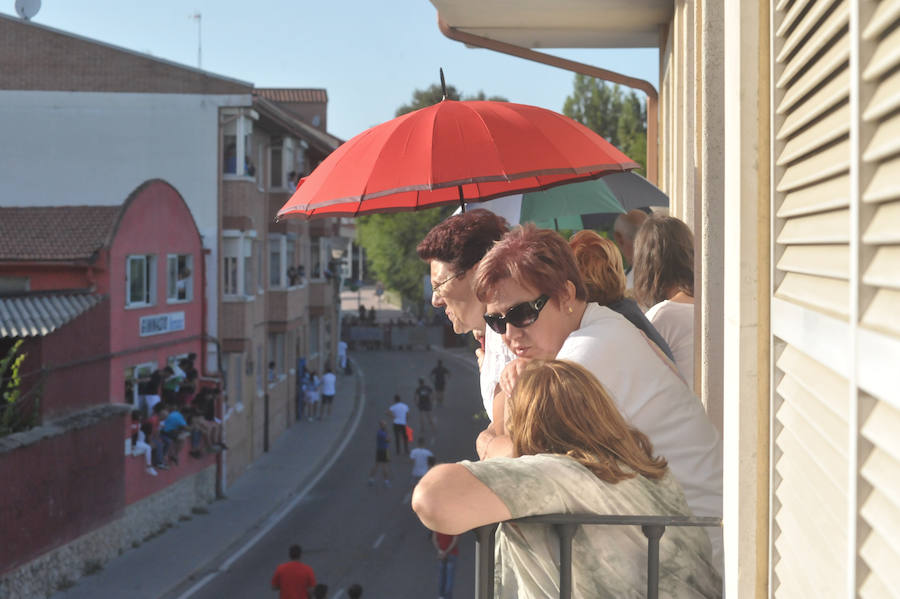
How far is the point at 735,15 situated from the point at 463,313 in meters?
2.09

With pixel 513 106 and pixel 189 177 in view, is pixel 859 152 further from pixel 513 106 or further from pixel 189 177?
pixel 189 177

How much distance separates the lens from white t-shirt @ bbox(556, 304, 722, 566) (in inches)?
127

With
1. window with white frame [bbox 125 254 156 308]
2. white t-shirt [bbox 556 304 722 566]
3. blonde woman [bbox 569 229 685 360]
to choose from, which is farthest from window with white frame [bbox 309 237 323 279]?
white t-shirt [bbox 556 304 722 566]

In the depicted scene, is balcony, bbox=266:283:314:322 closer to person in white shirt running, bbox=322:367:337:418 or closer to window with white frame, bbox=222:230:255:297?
person in white shirt running, bbox=322:367:337:418

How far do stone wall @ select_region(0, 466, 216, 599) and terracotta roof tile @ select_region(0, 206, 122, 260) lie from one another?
5032 millimetres

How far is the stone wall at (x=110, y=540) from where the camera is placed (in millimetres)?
17422

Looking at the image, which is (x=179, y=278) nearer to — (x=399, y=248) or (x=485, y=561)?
(x=485, y=561)

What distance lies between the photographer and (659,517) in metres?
2.77

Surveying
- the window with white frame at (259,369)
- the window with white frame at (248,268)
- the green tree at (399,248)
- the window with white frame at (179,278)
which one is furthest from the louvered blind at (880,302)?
the green tree at (399,248)

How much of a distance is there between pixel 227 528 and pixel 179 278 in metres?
5.97

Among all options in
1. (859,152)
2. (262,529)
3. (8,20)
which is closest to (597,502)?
(859,152)

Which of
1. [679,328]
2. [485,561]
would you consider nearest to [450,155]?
[679,328]

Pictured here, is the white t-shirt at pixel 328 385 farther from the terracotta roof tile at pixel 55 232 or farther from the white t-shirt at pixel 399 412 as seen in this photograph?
the terracotta roof tile at pixel 55 232

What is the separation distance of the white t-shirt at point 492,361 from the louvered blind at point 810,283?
1.77 meters
